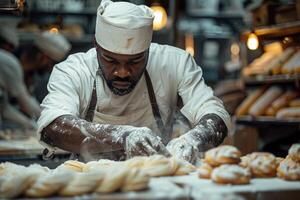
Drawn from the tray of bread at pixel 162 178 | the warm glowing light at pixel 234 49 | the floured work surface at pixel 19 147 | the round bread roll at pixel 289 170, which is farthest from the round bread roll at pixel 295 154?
the warm glowing light at pixel 234 49

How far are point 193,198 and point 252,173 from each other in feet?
1.43

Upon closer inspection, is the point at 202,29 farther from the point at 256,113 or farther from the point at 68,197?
the point at 68,197

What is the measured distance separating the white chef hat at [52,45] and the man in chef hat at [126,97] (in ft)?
13.0

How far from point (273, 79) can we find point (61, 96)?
3.58 m

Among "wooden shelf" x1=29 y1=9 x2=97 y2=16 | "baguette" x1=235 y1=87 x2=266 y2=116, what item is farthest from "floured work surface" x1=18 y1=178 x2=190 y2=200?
"wooden shelf" x1=29 y1=9 x2=97 y2=16

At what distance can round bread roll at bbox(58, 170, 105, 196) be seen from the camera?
204 centimetres

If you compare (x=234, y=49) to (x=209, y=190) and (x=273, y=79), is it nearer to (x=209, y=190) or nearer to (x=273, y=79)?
(x=273, y=79)

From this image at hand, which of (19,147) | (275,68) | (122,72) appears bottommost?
(19,147)

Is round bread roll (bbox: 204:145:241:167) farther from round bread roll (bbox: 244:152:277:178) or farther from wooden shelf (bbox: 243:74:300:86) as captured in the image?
wooden shelf (bbox: 243:74:300:86)

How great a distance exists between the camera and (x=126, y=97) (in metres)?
3.51

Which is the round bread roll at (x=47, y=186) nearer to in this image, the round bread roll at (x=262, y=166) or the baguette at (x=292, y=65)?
the round bread roll at (x=262, y=166)

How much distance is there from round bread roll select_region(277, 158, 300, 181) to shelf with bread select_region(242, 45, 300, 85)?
12.0 ft

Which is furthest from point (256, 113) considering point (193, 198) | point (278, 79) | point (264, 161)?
point (193, 198)

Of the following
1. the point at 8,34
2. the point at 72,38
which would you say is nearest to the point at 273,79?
the point at 8,34
